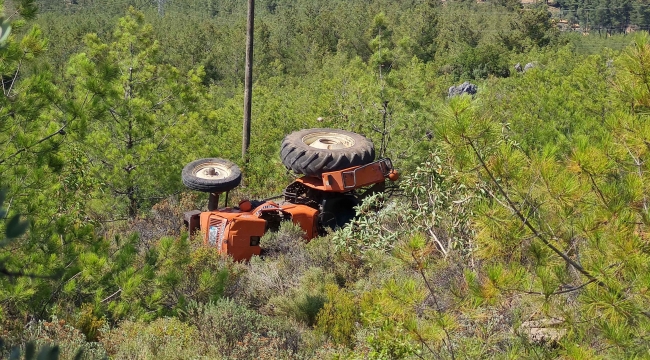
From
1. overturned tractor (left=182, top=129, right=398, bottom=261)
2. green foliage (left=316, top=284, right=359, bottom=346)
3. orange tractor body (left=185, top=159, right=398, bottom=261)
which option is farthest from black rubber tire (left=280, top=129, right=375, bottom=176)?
green foliage (left=316, top=284, right=359, bottom=346)

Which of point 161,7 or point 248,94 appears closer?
point 248,94

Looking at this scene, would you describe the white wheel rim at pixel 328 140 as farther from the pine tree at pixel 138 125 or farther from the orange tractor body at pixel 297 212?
the pine tree at pixel 138 125

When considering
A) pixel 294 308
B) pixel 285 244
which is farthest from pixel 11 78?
pixel 285 244

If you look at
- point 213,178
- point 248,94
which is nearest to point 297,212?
point 213,178

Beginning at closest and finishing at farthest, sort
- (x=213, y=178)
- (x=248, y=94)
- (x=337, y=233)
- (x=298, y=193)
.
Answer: (x=337, y=233), (x=213, y=178), (x=298, y=193), (x=248, y=94)

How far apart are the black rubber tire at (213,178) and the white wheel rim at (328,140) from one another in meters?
1.30

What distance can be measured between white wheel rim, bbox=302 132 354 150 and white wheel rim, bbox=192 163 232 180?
1332mm

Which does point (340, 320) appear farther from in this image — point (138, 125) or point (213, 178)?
point (138, 125)

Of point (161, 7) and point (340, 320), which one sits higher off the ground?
point (340, 320)

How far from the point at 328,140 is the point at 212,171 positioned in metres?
2.01

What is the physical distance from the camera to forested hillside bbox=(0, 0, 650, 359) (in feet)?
11.4

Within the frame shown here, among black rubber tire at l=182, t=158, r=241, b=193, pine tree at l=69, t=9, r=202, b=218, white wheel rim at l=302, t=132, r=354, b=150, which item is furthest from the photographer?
pine tree at l=69, t=9, r=202, b=218

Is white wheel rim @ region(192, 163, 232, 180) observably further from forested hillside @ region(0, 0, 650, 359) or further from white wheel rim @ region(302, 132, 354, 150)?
white wheel rim @ region(302, 132, 354, 150)

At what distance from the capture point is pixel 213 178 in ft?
27.9
